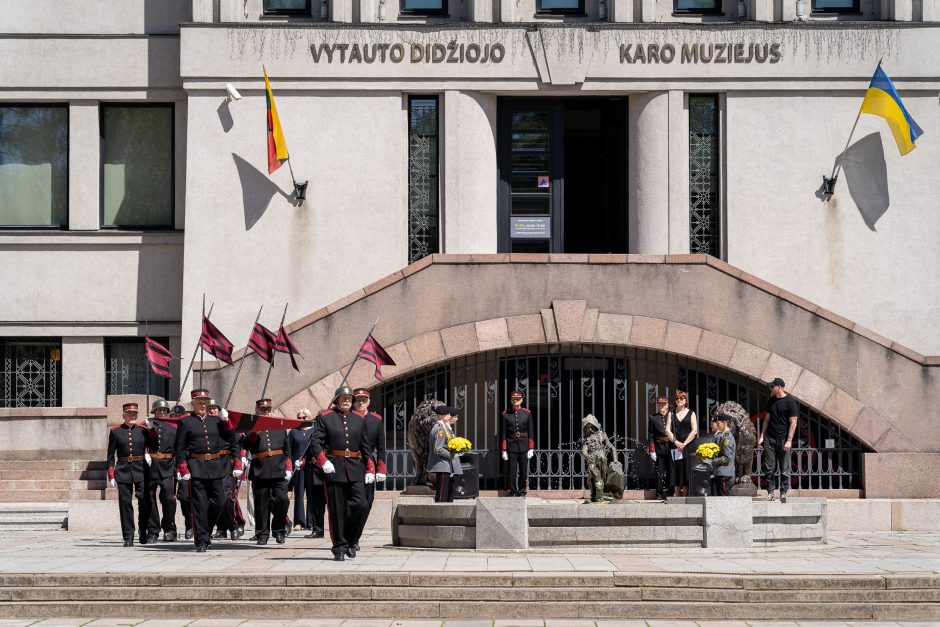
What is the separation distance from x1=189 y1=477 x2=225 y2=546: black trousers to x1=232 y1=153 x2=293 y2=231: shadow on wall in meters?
9.95

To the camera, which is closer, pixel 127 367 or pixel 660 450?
pixel 660 450

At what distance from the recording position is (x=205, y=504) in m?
18.0

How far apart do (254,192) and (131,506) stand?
9206mm

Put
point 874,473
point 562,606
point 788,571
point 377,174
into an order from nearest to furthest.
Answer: point 562,606 → point 788,571 → point 874,473 → point 377,174

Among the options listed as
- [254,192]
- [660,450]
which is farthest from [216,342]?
[660,450]

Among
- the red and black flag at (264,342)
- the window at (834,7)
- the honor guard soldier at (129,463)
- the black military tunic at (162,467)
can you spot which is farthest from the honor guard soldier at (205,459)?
the window at (834,7)

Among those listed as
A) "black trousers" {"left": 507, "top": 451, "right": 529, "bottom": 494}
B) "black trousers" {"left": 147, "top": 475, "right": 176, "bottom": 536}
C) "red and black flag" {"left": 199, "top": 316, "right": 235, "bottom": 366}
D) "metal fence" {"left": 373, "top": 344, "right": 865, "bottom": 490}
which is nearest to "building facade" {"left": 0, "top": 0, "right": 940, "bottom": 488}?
"metal fence" {"left": 373, "top": 344, "right": 865, "bottom": 490}

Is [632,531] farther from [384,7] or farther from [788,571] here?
[384,7]

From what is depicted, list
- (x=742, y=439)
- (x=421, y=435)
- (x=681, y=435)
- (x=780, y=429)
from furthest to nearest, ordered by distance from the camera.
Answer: (x=421, y=435) → (x=681, y=435) → (x=742, y=439) → (x=780, y=429)

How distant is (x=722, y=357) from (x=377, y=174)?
25.5 feet

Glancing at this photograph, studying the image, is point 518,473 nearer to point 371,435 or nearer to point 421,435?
point 421,435

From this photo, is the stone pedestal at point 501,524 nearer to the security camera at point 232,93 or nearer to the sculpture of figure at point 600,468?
the sculpture of figure at point 600,468

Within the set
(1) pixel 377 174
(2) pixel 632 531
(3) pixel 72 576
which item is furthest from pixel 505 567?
(1) pixel 377 174

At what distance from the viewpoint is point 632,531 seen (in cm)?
1689
